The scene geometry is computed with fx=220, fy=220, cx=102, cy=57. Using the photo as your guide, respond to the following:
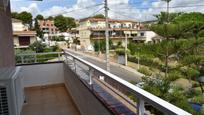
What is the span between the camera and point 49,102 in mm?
3770

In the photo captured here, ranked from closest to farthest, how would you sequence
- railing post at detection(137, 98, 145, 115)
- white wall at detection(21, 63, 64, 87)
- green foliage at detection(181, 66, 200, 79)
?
railing post at detection(137, 98, 145, 115) → white wall at detection(21, 63, 64, 87) → green foliage at detection(181, 66, 200, 79)

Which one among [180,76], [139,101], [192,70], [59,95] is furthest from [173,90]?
[139,101]

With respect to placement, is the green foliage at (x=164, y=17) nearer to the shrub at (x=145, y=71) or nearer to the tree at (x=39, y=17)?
the shrub at (x=145, y=71)

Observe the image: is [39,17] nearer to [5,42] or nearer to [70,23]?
[70,23]

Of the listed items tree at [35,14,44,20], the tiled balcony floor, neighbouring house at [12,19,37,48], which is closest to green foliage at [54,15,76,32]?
tree at [35,14,44,20]

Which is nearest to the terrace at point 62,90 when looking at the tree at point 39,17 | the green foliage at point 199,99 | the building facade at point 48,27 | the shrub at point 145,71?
the shrub at point 145,71

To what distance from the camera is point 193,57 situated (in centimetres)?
659

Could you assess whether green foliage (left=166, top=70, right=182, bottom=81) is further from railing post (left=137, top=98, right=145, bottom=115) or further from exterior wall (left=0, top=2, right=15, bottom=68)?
railing post (left=137, top=98, right=145, bottom=115)

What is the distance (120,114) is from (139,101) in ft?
1.12

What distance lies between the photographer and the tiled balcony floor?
10.8ft

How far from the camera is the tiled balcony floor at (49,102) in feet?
10.8

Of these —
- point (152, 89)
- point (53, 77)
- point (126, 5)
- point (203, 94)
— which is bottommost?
point (203, 94)

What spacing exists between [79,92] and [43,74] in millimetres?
2172

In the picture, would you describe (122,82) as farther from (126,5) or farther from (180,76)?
(126,5)
